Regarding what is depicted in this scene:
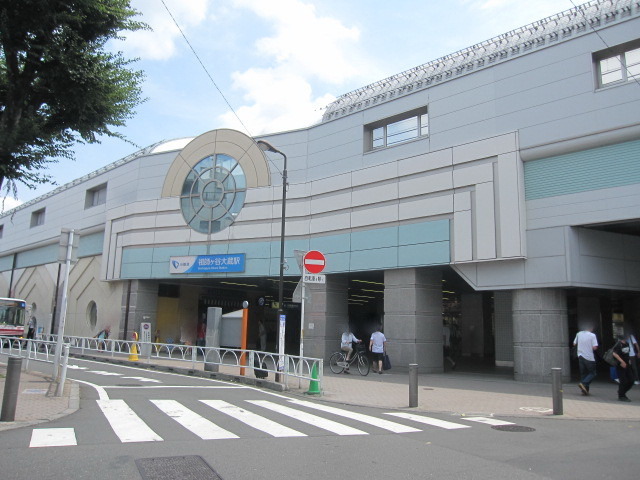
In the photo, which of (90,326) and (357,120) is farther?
(90,326)

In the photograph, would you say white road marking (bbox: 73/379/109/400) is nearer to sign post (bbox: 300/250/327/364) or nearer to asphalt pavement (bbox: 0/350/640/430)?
asphalt pavement (bbox: 0/350/640/430)

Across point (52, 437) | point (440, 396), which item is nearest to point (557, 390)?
point (440, 396)

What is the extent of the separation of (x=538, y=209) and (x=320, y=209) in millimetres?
9673

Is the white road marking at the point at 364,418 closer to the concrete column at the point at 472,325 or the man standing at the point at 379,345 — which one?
the man standing at the point at 379,345

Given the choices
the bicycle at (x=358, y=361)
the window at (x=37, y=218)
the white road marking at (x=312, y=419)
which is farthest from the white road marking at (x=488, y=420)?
the window at (x=37, y=218)

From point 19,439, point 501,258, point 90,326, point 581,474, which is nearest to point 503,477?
point 581,474

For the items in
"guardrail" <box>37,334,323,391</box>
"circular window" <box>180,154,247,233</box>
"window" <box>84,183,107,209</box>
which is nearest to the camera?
"guardrail" <box>37,334,323,391</box>

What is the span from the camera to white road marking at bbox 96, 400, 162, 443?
287 inches

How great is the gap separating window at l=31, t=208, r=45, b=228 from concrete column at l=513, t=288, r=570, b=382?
40.1 metres

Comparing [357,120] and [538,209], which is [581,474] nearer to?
[538,209]

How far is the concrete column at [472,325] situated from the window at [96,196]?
24463 mm

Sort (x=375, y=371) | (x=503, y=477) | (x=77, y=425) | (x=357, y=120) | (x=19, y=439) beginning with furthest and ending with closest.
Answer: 1. (x=357, y=120)
2. (x=375, y=371)
3. (x=77, y=425)
4. (x=19, y=439)
5. (x=503, y=477)

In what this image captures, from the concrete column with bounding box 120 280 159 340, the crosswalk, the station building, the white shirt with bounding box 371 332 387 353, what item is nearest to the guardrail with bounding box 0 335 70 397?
the concrete column with bounding box 120 280 159 340

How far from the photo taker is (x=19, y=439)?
7027 millimetres
